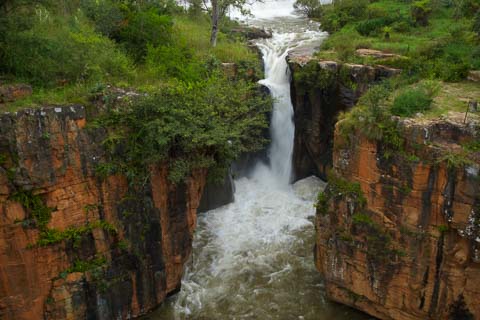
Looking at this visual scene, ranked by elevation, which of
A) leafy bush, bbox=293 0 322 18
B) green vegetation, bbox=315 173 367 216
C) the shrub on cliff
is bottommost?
green vegetation, bbox=315 173 367 216

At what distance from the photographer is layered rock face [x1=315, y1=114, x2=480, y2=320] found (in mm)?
8828

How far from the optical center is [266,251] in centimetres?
1336

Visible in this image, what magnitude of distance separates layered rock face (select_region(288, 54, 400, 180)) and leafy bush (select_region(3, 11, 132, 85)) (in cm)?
633

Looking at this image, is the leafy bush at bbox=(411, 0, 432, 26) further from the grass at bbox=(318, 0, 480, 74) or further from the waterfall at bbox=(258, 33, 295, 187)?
the waterfall at bbox=(258, 33, 295, 187)

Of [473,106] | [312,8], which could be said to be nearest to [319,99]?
[473,106]

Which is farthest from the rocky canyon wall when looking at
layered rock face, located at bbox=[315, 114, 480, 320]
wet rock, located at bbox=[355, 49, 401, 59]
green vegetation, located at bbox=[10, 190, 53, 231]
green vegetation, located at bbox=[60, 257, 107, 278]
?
green vegetation, located at bbox=[10, 190, 53, 231]

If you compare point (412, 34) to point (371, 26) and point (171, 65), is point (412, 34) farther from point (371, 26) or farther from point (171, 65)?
point (171, 65)

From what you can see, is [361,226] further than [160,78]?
No

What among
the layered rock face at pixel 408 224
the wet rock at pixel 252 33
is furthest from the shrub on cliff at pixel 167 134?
the wet rock at pixel 252 33

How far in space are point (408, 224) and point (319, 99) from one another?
7188 mm

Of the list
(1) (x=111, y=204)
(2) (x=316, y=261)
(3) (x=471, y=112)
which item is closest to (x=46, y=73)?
(1) (x=111, y=204)

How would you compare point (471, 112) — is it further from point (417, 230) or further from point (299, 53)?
point (299, 53)

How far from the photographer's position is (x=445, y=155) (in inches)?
346

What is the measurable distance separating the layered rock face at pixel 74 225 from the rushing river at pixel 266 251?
1479mm
